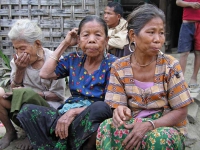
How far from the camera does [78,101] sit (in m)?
2.79

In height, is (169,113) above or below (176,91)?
below

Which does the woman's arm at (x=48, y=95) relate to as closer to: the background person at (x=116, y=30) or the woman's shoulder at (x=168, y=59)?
the woman's shoulder at (x=168, y=59)

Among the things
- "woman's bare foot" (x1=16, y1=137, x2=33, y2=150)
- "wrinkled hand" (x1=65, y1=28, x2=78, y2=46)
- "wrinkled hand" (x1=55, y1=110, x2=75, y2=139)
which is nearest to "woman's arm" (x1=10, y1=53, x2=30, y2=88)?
"wrinkled hand" (x1=65, y1=28, x2=78, y2=46)

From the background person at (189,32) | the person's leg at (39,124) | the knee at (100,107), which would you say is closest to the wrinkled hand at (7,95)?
the person's leg at (39,124)

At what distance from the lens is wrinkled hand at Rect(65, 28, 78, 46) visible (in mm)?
2898

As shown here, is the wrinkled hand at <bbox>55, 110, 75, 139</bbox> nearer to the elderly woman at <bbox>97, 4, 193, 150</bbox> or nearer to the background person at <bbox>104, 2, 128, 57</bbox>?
the elderly woman at <bbox>97, 4, 193, 150</bbox>

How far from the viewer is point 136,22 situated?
2.34m

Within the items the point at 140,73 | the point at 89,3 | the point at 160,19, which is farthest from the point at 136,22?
the point at 89,3

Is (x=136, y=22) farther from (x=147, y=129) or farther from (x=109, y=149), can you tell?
(x=109, y=149)

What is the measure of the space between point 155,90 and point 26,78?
1443 millimetres

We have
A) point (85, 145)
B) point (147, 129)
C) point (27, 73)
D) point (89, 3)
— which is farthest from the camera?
point (89, 3)

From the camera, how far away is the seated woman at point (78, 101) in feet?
8.14

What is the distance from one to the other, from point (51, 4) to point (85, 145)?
4.25 m

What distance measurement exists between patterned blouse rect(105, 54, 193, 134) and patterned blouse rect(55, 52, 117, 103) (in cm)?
28
